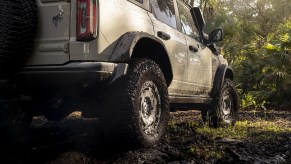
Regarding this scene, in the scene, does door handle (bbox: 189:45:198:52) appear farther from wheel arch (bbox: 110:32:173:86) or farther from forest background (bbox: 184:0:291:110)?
forest background (bbox: 184:0:291:110)

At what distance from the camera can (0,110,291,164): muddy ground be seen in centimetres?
310

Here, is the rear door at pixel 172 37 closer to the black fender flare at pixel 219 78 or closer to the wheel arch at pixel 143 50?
the wheel arch at pixel 143 50

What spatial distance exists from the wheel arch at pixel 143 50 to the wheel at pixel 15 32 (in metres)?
0.71

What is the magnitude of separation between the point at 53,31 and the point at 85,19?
0.94 ft

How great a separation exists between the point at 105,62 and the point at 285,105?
9.58 meters

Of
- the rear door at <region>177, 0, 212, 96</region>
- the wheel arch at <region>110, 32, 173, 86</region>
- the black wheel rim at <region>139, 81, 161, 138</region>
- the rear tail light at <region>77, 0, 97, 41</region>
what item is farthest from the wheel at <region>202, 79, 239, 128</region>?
the rear tail light at <region>77, 0, 97, 41</region>

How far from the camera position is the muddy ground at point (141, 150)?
10.2 ft

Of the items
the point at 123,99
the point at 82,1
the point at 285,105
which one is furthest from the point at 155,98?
the point at 285,105

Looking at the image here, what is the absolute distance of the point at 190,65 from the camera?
494 centimetres

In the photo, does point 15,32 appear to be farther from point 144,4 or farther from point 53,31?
point 144,4

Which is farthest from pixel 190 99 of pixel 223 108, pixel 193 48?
pixel 223 108

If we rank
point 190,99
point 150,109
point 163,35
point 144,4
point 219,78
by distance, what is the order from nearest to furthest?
point 150,109, point 144,4, point 163,35, point 190,99, point 219,78

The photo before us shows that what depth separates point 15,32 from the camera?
2.84 metres

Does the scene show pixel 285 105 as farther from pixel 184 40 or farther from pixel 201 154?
pixel 201 154
